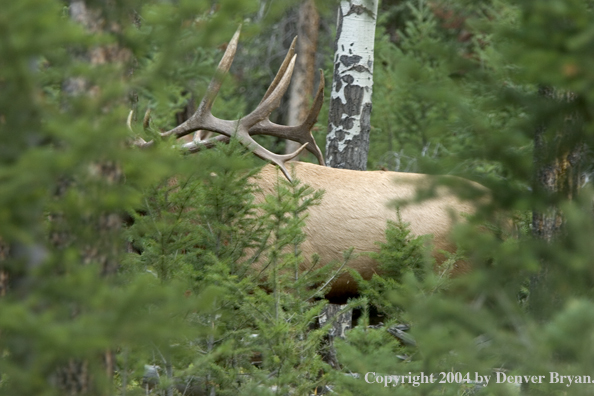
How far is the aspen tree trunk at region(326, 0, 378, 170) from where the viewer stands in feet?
23.6

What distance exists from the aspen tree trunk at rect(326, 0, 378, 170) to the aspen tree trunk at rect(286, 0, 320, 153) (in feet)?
19.0

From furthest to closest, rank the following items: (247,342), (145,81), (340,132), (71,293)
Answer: (340,132) < (247,342) < (145,81) < (71,293)

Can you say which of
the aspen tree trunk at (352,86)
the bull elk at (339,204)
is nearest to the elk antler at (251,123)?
the bull elk at (339,204)

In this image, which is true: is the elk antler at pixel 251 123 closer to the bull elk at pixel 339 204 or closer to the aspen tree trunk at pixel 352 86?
the bull elk at pixel 339 204

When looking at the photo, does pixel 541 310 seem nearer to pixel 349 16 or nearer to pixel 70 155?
pixel 70 155

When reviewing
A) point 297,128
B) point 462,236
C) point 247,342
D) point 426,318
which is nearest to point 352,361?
point 426,318

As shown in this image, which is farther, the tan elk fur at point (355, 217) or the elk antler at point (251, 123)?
the tan elk fur at point (355, 217)

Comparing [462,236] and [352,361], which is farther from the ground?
[462,236]

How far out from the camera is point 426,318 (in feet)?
7.59

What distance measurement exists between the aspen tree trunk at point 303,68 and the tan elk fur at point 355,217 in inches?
265

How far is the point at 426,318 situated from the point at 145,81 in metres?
1.23

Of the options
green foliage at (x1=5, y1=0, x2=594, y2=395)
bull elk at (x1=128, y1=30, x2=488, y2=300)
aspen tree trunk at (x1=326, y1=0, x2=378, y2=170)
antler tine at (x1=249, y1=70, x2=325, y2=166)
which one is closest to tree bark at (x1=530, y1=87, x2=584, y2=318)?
green foliage at (x1=5, y1=0, x2=594, y2=395)

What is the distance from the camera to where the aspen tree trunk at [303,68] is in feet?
43.1

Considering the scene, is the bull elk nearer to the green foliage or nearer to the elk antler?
the elk antler
